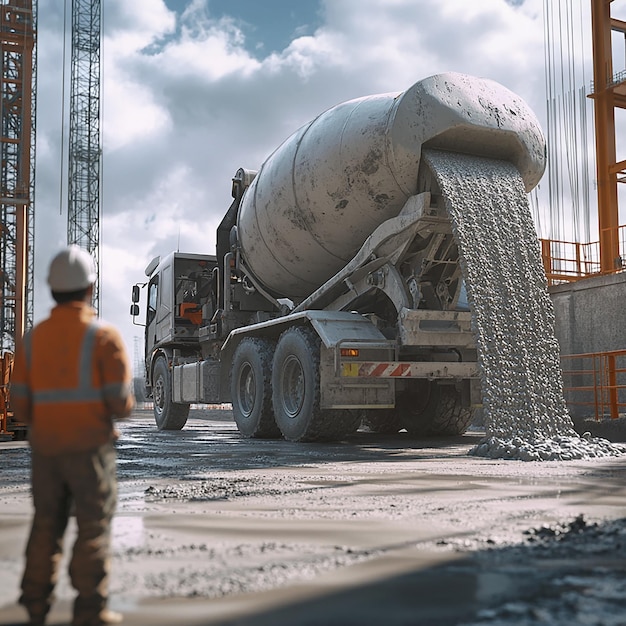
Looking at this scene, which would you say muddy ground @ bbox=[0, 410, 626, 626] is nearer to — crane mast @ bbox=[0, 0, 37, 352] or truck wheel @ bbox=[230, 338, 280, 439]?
truck wheel @ bbox=[230, 338, 280, 439]

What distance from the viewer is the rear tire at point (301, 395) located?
9.10 meters

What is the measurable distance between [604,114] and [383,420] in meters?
13.1

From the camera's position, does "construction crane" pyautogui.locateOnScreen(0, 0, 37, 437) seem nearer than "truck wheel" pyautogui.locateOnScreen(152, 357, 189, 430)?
No

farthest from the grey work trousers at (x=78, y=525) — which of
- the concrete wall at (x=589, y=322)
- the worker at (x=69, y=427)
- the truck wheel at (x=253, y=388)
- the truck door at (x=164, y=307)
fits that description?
the concrete wall at (x=589, y=322)

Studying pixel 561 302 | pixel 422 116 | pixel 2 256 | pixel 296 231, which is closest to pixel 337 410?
pixel 296 231

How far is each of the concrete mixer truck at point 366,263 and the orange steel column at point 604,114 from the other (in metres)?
11.7

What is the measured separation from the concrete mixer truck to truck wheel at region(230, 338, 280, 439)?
2 centimetres

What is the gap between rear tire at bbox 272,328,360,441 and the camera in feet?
29.9

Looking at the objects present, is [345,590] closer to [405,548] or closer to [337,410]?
[405,548]

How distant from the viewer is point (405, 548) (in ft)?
10.9

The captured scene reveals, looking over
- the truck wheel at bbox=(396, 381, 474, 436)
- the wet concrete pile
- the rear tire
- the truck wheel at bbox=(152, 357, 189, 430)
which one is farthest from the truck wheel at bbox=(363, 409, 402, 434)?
the truck wheel at bbox=(152, 357, 189, 430)

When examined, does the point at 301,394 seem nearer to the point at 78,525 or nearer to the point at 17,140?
the point at 78,525

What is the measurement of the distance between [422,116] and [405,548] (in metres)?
5.90

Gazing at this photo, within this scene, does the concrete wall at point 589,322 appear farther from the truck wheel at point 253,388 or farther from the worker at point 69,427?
the worker at point 69,427
